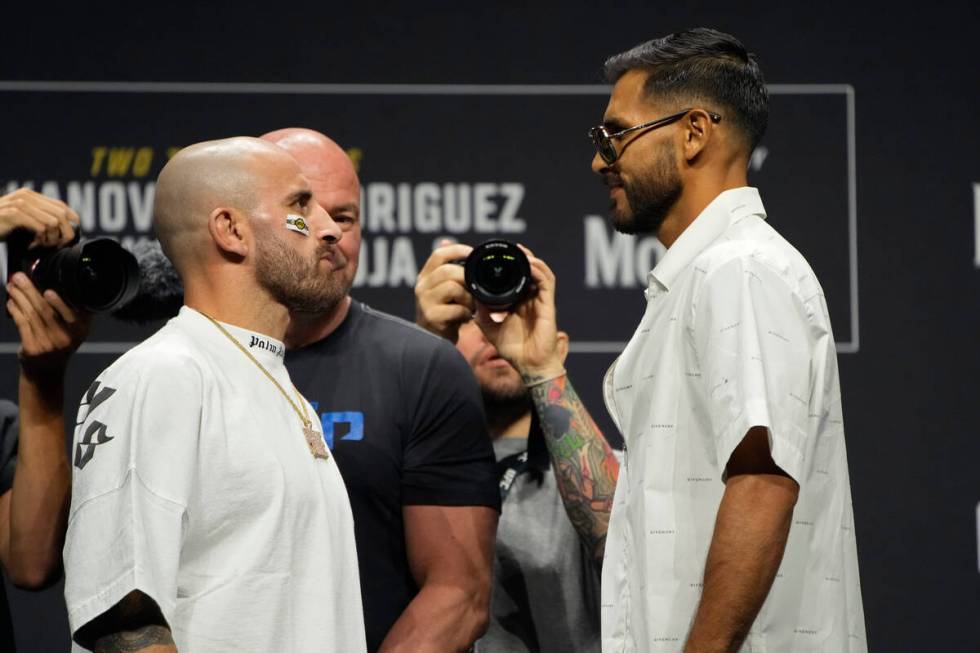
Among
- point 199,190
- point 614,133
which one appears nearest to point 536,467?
point 614,133

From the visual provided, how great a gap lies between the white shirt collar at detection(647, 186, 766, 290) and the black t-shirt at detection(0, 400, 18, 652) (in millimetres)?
1068

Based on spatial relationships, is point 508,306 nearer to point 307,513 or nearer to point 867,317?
point 307,513

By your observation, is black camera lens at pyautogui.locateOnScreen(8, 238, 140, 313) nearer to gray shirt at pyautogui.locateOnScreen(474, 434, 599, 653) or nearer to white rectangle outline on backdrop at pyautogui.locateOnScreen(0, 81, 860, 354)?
gray shirt at pyautogui.locateOnScreen(474, 434, 599, 653)

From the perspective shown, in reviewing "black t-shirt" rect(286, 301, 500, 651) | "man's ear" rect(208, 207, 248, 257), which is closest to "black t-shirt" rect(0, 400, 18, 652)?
"black t-shirt" rect(286, 301, 500, 651)

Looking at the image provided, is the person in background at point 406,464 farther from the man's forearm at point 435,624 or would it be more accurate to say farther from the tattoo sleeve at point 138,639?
the tattoo sleeve at point 138,639

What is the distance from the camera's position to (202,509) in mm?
1527

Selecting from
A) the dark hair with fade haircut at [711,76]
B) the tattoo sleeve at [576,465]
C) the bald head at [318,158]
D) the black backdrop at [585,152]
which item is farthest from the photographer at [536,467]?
the black backdrop at [585,152]

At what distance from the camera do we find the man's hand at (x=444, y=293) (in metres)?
2.41

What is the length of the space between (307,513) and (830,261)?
189cm

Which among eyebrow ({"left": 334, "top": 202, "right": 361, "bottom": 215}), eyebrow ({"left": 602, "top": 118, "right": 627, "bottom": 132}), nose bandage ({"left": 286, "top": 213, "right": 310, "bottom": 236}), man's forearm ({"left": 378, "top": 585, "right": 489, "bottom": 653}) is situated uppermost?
eyebrow ({"left": 602, "top": 118, "right": 627, "bottom": 132})

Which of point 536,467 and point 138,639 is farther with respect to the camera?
point 536,467

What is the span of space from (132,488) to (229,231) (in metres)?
0.41

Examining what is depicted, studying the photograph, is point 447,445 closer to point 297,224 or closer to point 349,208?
point 349,208

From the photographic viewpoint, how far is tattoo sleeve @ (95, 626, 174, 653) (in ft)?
4.71
